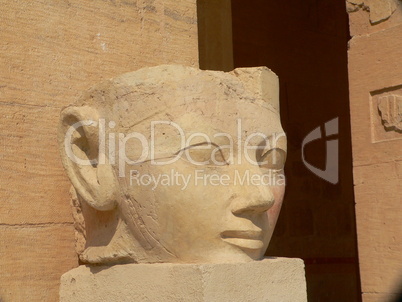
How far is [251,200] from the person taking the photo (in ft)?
10.3

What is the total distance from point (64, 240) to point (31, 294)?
0.34m

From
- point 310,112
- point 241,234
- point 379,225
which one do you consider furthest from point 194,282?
point 310,112

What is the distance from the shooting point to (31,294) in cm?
380

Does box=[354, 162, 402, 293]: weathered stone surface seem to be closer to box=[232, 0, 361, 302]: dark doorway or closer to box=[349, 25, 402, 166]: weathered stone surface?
box=[349, 25, 402, 166]: weathered stone surface

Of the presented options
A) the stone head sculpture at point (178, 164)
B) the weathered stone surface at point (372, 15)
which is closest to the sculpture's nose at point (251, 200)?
the stone head sculpture at point (178, 164)

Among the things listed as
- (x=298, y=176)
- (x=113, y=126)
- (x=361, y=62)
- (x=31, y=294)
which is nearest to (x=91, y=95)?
(x=113, y=126)

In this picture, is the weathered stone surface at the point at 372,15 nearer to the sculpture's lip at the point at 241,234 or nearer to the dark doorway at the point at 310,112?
the sculpture's lip at the point at 241,234

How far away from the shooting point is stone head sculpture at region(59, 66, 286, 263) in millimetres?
3135

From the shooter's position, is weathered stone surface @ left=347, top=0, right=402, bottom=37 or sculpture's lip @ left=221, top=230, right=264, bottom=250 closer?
sculpture's lip @ left=221, top=230, right=264, bottom=250

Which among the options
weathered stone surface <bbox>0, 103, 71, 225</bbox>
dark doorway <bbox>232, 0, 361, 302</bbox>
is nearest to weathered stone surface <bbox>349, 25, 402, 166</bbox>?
weathered stone surface <bbox>0, 103, 71, 225</bbox>

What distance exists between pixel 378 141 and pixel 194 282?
6.98 feet

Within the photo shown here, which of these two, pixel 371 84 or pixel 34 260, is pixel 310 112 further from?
pixel 34 260

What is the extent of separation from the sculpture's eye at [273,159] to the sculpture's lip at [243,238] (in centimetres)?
33

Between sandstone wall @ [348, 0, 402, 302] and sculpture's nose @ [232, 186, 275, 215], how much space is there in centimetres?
160
